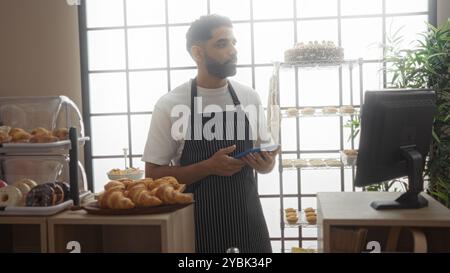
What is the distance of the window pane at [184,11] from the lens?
3975 mm

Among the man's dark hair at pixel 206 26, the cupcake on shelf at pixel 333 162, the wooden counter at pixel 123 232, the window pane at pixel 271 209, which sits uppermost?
the man's dark hair at pixel 206 26

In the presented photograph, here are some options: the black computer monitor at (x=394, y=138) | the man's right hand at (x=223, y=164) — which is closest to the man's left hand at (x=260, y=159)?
the man's right hand at (x=223, y=164)

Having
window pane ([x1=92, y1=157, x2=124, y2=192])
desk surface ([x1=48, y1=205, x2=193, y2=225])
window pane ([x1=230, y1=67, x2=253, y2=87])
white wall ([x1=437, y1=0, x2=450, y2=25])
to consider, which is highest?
white wall ([x1=437, y1=0, x2=450, y2=25])

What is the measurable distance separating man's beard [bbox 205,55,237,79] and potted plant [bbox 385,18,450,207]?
5.47 ft

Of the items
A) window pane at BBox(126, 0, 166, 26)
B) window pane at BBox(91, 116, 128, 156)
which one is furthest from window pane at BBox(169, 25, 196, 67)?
window pane at BBox(91, 116, 128, 156)

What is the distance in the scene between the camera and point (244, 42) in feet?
13.0

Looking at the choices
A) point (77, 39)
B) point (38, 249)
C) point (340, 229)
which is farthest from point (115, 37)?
point (340, 229)

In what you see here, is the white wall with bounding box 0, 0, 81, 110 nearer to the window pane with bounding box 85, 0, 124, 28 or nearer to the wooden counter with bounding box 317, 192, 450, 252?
the window pane with bounding box 85, 0, 124, 28

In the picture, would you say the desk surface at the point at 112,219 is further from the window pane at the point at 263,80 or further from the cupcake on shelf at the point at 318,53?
the window pane at the point at 263,80

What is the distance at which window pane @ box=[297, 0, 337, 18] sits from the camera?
3.88 meters

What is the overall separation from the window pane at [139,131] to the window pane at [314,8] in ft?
4.89

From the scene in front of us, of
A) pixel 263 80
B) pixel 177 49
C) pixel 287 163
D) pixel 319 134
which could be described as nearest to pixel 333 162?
pixel 287 163
